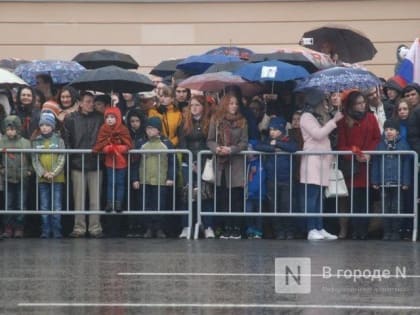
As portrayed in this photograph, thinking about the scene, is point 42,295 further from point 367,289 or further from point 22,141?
point 22,141

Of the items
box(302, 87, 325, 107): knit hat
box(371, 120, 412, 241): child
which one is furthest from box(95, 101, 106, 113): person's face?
box(371, 120, 412, 241): child

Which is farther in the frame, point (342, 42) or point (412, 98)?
point (342, 42)

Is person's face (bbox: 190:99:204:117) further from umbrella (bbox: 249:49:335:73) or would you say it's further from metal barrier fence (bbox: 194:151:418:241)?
umbrella (bbox: 249:49:335:73)

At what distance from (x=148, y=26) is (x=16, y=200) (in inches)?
442

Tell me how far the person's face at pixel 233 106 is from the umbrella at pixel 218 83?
1.85 ft

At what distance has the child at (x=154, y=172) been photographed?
17281mm

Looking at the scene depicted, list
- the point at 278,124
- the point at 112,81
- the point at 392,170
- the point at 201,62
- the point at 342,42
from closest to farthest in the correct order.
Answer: the point at 392,170 < the point at 278,124 < the point at 112,81 < the point at 201,62 < the point at 342,42

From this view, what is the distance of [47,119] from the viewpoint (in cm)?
1727

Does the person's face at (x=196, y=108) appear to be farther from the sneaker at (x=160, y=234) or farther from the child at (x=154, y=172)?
the sneaker at (x=160, y=234)

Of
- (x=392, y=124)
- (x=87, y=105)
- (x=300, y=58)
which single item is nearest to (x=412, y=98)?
(x=392, y=124)

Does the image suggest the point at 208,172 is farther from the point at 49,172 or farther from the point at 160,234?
the point at 49,172

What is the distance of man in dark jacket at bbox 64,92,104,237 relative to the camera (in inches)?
685

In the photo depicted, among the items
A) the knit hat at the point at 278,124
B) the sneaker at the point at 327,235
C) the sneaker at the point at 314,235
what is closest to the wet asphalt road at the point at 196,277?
the sneaker at the point at 314,235

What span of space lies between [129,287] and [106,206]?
522 cm
